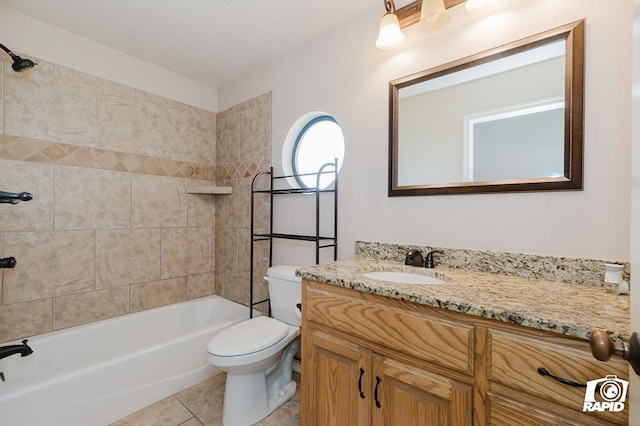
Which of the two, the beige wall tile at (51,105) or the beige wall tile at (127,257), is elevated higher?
the beige wall tile at (51,105)

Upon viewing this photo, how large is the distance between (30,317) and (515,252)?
285 centimetres

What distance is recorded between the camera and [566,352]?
685 mm

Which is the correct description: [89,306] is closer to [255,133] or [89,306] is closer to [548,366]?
[255,133]

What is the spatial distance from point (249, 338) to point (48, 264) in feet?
4.95

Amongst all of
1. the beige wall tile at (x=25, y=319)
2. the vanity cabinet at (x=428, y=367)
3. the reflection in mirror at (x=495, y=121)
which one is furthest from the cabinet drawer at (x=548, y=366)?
the beige wall tile at (x=25, y=319)

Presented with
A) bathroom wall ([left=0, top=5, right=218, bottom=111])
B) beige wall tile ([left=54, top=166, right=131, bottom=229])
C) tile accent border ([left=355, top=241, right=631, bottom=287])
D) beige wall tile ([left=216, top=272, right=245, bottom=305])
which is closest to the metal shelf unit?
beige wall tile ([left=216, top=272, right=245, bottom=305])

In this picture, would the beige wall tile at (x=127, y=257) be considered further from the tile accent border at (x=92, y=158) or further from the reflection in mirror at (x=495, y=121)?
the reflection in mirror at (x=495, y=121)

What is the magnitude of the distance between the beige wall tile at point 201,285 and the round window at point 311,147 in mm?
1383

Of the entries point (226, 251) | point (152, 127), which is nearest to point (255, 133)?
point (152, 127)

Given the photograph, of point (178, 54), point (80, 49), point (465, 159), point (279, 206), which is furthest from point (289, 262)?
point (80, 49)

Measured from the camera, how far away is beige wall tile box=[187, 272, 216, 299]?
8.42 ft

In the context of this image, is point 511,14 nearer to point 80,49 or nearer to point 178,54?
point 178,54

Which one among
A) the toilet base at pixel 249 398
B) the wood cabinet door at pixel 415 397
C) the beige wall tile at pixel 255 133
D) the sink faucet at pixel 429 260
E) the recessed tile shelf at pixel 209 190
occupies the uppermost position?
the beige wall tile at pixel 255 133

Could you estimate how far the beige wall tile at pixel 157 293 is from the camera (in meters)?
2.23
